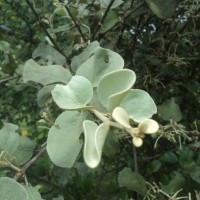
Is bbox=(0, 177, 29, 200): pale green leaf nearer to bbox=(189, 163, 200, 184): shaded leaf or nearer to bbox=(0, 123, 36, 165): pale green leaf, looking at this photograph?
bbox=(0, 123, 36, 165): pale green leaf

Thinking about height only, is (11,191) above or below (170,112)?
above

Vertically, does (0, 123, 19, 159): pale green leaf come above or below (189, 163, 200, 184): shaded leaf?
above

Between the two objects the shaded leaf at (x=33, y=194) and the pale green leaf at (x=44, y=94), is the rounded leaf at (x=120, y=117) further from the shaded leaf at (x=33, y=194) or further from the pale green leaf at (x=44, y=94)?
the pale green leaf at (x=44, y=94)

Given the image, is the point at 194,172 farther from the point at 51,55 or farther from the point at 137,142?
the point at 137,142

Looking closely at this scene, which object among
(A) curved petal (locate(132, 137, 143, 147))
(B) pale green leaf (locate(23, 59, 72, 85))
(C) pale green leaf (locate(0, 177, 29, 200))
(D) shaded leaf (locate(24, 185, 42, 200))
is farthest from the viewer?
(B) pale green leaf (locate(23, 59, 72, 85))

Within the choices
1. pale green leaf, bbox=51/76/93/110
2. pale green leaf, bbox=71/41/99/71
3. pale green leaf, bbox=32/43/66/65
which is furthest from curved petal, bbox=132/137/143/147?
pale green leaf, bbox=32/43/66/65

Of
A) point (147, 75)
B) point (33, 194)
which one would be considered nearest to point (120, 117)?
point (33, 194)
